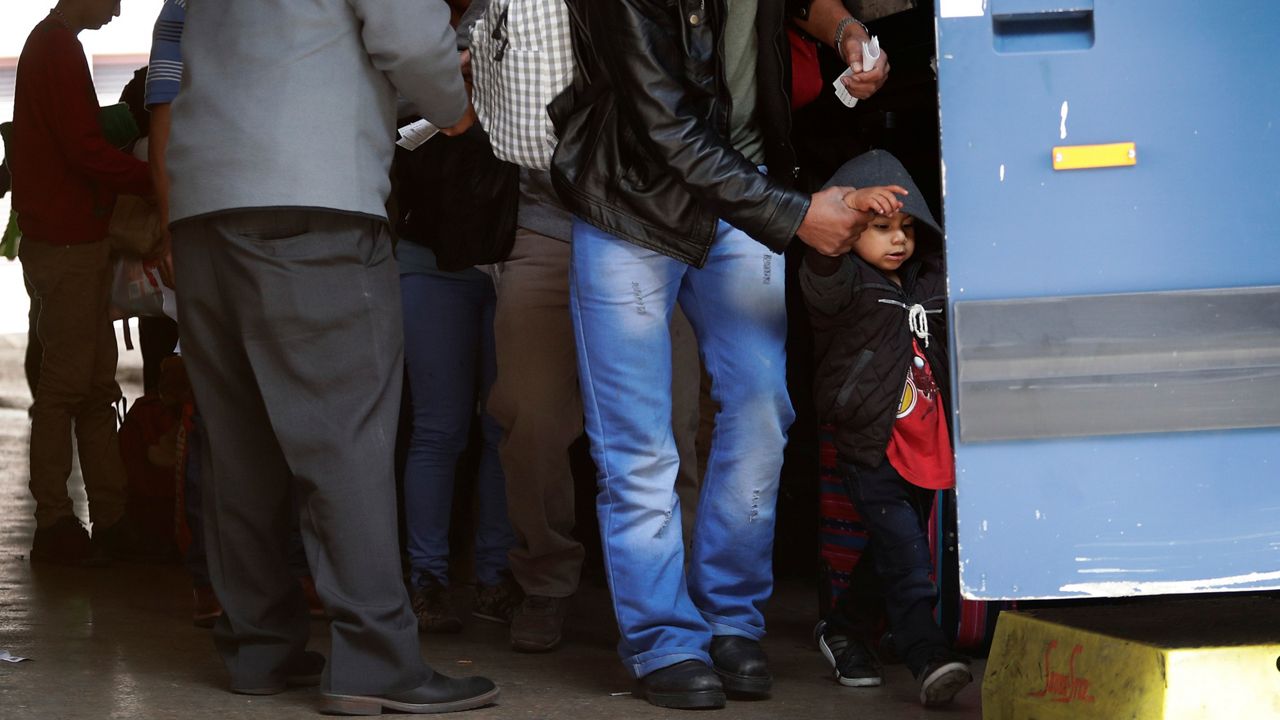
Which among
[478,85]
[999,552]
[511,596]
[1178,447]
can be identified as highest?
[478,85]

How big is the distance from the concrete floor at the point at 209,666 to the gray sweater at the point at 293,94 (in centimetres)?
104

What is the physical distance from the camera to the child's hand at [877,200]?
9.70 ft

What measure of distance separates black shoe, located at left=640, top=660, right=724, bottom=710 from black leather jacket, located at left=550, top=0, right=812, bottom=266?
0.85 m

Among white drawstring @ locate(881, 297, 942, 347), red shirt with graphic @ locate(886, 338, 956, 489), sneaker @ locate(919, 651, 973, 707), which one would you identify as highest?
white drawstring @ locate(881, 297, 942, 347)

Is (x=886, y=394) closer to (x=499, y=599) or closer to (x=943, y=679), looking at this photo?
(x=943, y=679)

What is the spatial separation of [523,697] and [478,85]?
138 cm

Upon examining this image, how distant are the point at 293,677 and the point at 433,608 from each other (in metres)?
0.77

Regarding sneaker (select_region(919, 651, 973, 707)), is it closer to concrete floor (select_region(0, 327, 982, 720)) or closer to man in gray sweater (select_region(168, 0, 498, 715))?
concrete floor (select_region(0, 327, 982, 720))

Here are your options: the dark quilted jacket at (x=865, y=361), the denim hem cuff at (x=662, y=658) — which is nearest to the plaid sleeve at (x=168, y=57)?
the dark quilted jacket at (x=865, y=361)

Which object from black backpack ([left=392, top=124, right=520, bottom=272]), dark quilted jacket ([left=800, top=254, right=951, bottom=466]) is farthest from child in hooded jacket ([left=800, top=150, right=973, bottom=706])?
black backpack ([left=392, top=124, right=520, bottom=272])

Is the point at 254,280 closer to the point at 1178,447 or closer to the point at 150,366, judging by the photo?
the point at 1178,447

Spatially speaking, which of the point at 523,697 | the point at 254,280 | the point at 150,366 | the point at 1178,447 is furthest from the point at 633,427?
the point at 150,366

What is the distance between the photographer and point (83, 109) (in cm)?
520

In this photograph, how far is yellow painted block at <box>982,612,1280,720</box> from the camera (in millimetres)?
2453
